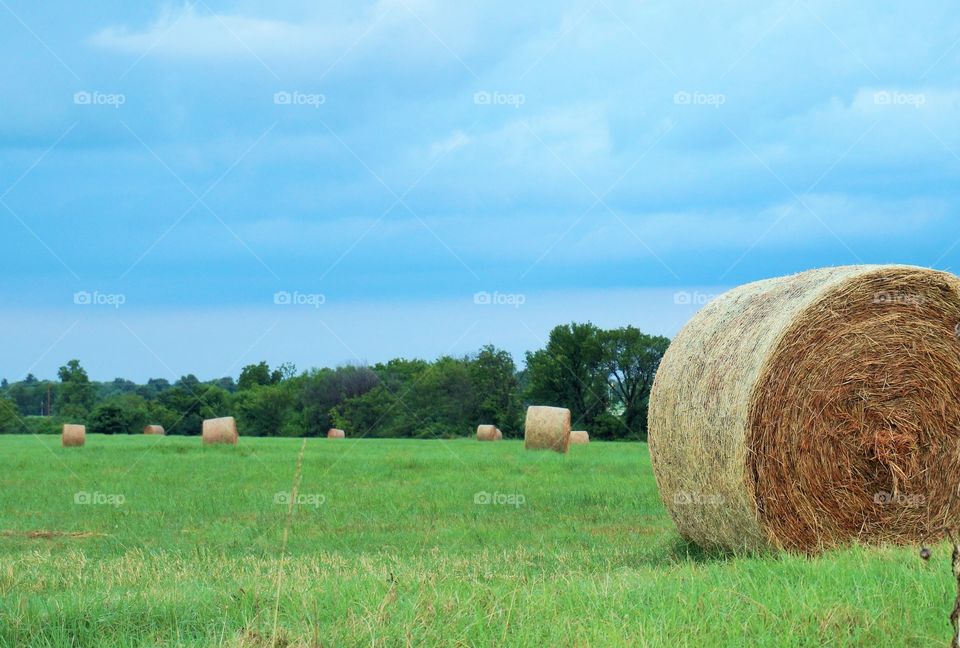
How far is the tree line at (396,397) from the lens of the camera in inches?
1736

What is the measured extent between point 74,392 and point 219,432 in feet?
89.7

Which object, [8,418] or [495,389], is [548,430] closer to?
[495,389]

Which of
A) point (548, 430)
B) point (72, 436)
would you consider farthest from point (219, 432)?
point (548, 430)

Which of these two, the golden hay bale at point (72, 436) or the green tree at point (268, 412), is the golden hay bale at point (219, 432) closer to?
the golden hay bale at point (72, 436)

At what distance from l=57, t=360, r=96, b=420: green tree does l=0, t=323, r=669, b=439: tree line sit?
0.19ft

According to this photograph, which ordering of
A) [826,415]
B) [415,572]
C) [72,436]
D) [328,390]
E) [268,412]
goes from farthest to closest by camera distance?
[328,390] < [268,412] < [72,436] < [826,415] < [415,572]

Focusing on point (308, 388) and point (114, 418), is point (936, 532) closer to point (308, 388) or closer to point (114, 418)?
point (308, 388)

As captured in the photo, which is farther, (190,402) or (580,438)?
(190,402)

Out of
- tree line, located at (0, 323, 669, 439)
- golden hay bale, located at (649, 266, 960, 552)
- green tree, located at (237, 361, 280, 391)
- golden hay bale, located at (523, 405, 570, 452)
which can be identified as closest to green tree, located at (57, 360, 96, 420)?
tree line, located at (0, 323, 669, 439)

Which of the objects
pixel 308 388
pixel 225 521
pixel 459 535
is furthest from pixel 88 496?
pixel 308 388

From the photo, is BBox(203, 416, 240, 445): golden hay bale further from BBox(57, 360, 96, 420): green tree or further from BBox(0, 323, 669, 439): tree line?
BBox(57, 360, 96, 420): green tree

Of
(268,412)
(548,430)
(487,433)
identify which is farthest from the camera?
(268,412)

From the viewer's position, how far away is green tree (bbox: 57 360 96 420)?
47.6 metres

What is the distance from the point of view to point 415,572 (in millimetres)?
6367
